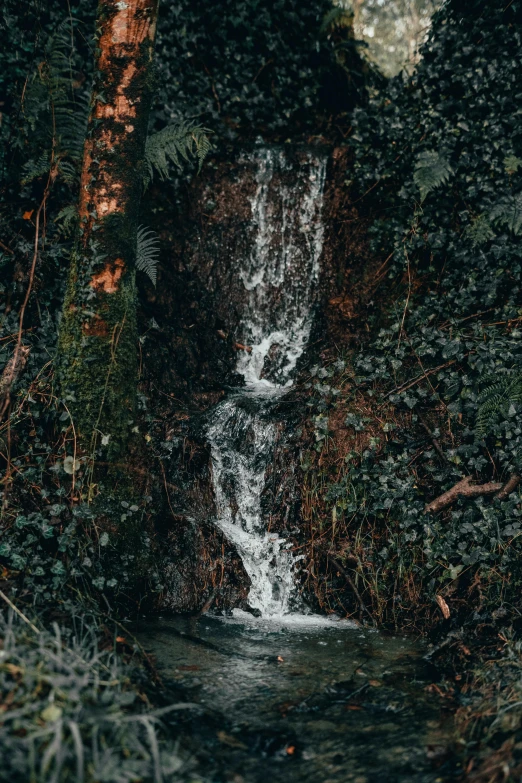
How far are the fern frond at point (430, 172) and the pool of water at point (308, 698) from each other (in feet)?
12.8

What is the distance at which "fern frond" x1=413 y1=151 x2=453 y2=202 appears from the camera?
17.8 feet

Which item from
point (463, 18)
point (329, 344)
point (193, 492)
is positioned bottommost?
point (193, 492)

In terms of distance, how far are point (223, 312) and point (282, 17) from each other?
3.54 metres

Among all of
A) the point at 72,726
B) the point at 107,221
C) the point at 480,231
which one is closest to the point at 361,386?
the point at 480,231

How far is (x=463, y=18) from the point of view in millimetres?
5859

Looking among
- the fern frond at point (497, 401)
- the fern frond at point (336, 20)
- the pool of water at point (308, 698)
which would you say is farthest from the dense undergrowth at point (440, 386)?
the fern frond at point (336, 20)

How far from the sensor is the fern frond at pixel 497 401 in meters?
4.41

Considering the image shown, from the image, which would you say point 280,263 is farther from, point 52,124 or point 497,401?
point 497,401

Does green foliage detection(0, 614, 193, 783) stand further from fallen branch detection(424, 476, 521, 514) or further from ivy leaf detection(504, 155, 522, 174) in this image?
ivy leaf detection(504, 155, 522, 174)

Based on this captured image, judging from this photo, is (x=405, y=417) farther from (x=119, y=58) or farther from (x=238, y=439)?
(x=119, y=58)

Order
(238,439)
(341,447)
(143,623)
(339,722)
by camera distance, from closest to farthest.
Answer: (339,722) < (143,623) < (341,447) < (238,439)

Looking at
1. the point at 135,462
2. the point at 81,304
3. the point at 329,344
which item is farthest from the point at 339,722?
the point at 329,344

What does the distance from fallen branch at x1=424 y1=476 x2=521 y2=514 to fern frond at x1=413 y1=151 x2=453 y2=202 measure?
8.76 feet

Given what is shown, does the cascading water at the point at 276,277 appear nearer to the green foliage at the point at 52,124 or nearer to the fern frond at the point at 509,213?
the fern frond at the point at 509,213
